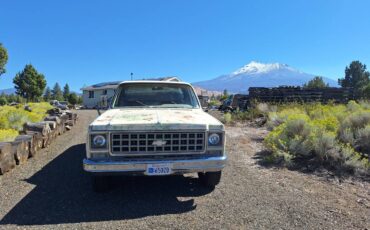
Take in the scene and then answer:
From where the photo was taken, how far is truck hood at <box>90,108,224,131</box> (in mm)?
4488

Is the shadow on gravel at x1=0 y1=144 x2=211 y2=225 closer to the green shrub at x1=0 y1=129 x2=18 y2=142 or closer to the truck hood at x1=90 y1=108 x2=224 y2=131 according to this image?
the truck hood at x1=90 y1=108 x2=224 y2=131

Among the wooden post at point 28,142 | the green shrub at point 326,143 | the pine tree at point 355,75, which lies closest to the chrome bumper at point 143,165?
the green shrub at point 326,143

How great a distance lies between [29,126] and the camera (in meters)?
8.52

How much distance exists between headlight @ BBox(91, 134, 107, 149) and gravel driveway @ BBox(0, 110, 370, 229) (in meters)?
0.84

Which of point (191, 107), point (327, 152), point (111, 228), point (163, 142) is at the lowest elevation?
point (111, 228)

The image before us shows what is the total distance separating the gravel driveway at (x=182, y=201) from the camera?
410 cm

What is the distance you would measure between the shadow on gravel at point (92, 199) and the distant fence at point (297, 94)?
17059 mm

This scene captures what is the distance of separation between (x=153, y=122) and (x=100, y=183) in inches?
50.6

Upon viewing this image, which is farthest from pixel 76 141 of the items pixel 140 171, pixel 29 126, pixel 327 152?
pixel 327 152

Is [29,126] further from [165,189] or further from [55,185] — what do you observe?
[165,189]

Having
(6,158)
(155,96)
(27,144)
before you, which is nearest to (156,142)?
(155,96)

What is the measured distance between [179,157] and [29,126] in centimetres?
549

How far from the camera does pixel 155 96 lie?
20.7ft

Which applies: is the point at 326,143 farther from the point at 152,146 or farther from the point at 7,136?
the point at 7,136
